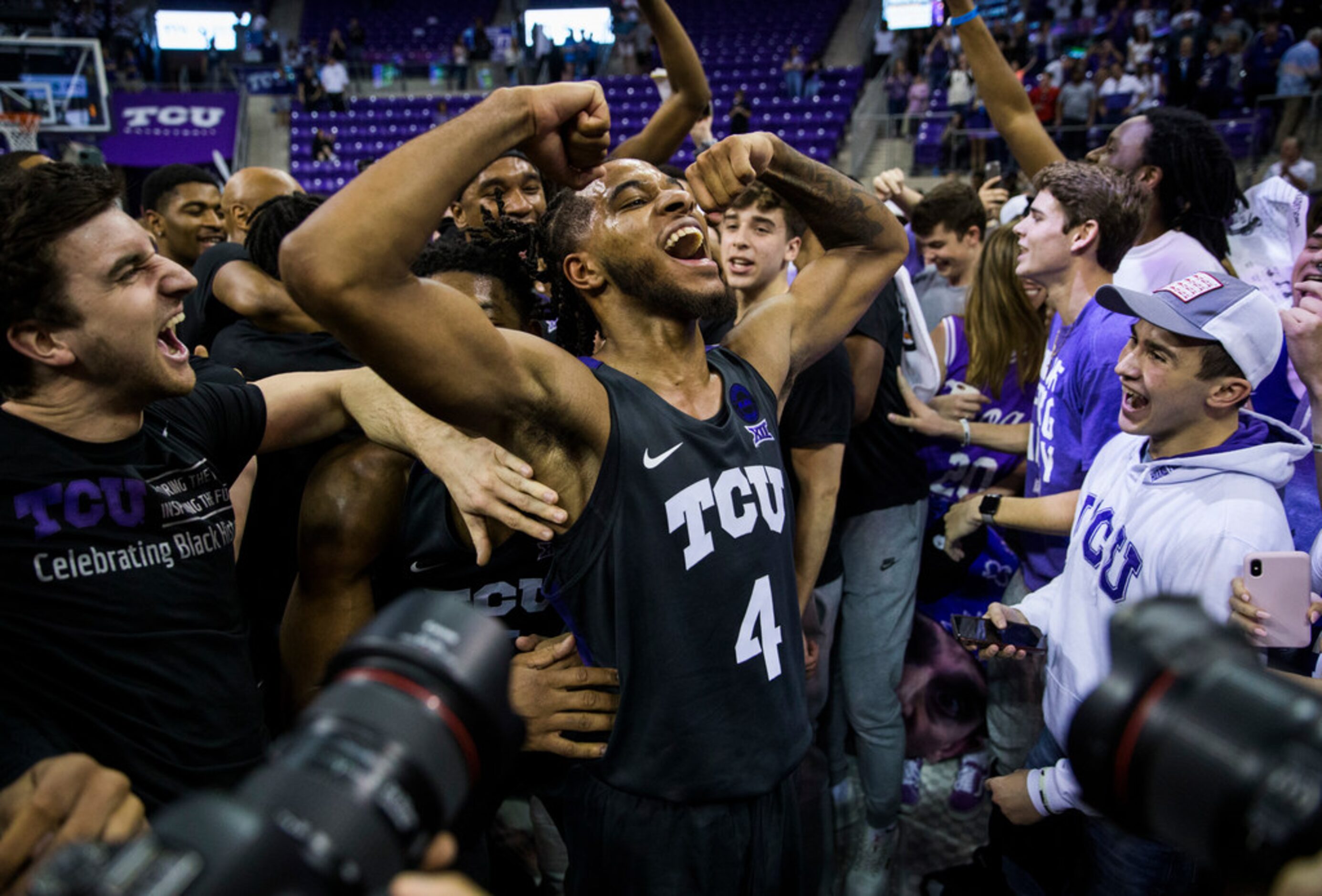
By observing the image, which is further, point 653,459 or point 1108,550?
point 1108,550

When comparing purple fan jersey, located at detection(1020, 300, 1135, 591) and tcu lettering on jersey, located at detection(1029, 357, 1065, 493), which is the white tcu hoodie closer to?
purple fan jersey, located at detection(1020, 300, 1135, 591)

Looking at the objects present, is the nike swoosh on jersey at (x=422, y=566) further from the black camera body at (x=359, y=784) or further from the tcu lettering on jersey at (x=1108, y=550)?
the tcu lettering on jersey at (x=1108, y=550)

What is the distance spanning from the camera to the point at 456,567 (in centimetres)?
234

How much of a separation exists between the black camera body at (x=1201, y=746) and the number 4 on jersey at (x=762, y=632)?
41.9 inches

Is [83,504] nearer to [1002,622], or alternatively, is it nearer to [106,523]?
[106,523]

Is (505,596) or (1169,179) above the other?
(1169,179)

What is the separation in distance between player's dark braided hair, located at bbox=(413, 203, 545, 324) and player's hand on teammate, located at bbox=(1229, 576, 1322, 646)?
1.92 metres

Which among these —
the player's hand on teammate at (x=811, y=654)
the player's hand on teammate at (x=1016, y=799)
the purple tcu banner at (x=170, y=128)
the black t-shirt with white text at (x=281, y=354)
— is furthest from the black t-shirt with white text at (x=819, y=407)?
the purple tcu banner at (x=170, y=128)

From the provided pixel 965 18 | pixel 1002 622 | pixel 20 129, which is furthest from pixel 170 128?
pixel 1002 622

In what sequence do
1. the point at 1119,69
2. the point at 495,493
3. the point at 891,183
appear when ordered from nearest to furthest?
the point at 495,493 → the point at 891,183 → the point at 1119,69

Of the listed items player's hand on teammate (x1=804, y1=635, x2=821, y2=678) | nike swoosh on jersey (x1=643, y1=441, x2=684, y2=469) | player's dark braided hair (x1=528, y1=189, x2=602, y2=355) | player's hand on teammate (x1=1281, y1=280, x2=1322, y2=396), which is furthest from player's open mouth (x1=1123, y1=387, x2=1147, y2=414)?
player's dark braided hair (x1=528, y1=189, x2=602, y2=355)

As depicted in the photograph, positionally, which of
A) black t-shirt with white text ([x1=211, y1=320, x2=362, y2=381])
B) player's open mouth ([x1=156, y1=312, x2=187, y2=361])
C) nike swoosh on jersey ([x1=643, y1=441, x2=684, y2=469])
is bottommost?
black t-shirt with white text ([x1=211, y1=320, x2=362, y2=381])

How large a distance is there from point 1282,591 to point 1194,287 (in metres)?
0.82

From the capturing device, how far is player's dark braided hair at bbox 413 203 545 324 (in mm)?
2625
